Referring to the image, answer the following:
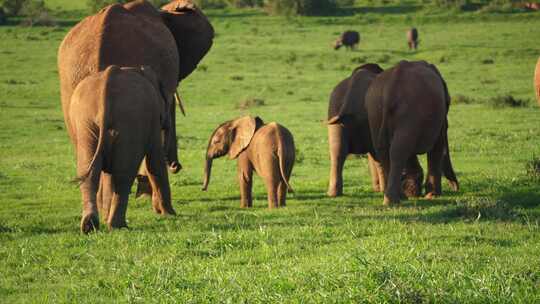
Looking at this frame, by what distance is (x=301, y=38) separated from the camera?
170 feet

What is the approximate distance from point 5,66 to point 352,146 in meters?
24.7

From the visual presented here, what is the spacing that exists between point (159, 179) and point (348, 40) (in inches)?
1487

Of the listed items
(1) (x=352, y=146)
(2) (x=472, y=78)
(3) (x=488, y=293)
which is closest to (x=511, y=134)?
(1) (x=352, y=146)

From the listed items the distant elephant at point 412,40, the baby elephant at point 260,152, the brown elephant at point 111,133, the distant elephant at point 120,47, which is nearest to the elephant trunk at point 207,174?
the baby elephant at point 260,152

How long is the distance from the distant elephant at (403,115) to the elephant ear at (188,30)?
2790 mm

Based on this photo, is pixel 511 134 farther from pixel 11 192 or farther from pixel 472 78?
pixel 472 78

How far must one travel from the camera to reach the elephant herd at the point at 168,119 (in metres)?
10.4

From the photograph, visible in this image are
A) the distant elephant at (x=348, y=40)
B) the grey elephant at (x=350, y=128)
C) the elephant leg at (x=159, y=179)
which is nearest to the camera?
the elephant leg at (x=159, y=179)

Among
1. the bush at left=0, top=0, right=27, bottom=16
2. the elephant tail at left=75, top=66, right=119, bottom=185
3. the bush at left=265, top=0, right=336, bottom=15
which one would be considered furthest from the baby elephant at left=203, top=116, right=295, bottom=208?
the bush at left=265, top=0, right=336, bottom=15

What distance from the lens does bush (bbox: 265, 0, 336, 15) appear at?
64438 mm

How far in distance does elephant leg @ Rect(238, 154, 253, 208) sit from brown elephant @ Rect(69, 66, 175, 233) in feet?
11.3

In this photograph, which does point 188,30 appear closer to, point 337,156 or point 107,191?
point 337,156

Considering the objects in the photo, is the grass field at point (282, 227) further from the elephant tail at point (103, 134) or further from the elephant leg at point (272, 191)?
the elephant tail at point (103, 134)

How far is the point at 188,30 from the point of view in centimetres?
1462
